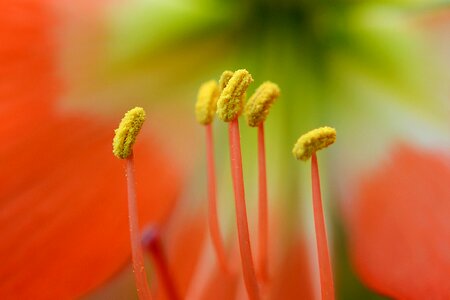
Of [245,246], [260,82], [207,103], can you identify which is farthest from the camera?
[260,82]

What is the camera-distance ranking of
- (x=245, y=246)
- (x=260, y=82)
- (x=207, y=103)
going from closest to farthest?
1. (x=245, y=246)
2. (x=207, y=103)
3. (x=260, y=82)

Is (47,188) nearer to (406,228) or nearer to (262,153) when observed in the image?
(262,153)

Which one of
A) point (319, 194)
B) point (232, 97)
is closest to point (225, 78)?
point (232, 97)

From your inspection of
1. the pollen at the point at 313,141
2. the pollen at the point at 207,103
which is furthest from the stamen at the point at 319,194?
the pollen at the point at 207,103

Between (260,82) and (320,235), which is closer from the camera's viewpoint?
(320,235)

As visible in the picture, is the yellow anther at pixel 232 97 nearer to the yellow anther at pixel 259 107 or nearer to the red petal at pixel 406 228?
the yellow anther at pixel 259 107

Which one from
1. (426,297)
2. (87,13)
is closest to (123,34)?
(87,13)
